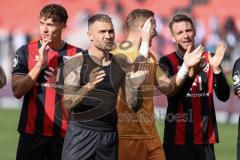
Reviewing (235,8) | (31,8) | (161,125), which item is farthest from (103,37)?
(31,8)

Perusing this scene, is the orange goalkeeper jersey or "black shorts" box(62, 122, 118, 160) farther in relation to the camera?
the orange goalkeeper jersey

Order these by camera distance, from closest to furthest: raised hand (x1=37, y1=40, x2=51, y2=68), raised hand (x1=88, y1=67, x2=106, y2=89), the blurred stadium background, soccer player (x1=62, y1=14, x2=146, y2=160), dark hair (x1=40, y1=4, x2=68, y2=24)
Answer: raised hand (x1=88, y1=67, x2=106, y2=89) → soccer player (x1=62, y1=14, x2=146, y2=160) → raised hand (x1=37, y1=40, x2=51, y2=68) → dark hair (x1=40, y1=4, x2=68, y2=24) → the blurred stadium background

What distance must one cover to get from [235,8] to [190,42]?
14.9m

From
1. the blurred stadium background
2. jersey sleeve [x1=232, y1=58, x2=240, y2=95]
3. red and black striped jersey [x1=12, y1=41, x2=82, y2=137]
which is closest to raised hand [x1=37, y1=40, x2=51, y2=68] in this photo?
red and black striped jersey [x1=12, y1=41, x2=82, y2=137]

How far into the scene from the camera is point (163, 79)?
314 inches

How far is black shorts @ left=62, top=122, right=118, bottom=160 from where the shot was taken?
23.2 feet

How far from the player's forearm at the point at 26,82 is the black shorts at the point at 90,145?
83cm

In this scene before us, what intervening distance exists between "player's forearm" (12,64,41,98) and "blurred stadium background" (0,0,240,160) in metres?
9.19

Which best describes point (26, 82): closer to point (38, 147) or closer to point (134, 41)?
point (38, 147)

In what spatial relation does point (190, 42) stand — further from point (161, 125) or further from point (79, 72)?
point (161, 125)

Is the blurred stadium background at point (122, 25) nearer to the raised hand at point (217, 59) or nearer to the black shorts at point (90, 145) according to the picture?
the raised hand at point (217, 59)

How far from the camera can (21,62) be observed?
7977mm

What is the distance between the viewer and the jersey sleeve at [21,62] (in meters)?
7.93

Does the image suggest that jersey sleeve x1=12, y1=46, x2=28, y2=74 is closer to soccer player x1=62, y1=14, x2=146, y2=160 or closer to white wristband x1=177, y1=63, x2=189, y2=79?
soccer player x1=62, y1=14, x2=146, y2=160
